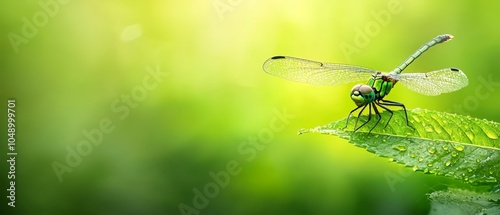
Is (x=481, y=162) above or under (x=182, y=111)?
under

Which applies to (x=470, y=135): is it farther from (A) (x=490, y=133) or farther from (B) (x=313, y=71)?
(B) (x=313, y=71)

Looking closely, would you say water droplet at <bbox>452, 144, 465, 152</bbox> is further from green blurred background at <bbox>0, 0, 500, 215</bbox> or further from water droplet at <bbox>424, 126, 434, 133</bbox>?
green blurred background at <bbox>0, 0, 500, 215</bbox>

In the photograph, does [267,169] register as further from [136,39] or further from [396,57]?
[136,39]

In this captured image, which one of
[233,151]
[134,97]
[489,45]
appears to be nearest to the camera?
[233,151]

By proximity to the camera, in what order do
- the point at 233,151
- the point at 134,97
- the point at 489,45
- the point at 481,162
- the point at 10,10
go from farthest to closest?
the point at 10,10, the point at 134,97, the point at 489,45, the point at 233,151, the point at 481,162

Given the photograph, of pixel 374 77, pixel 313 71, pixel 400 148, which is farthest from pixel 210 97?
pixel 400 148

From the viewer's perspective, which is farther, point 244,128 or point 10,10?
point 10,10

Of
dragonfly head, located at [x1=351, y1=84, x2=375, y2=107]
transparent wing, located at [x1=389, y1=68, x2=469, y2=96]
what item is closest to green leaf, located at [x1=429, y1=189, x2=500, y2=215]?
dragonfly head, located at [x1=351, y1=84, x2=375, y2=107]

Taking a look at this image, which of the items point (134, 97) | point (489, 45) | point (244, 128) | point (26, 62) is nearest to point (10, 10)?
point (26, 62)
